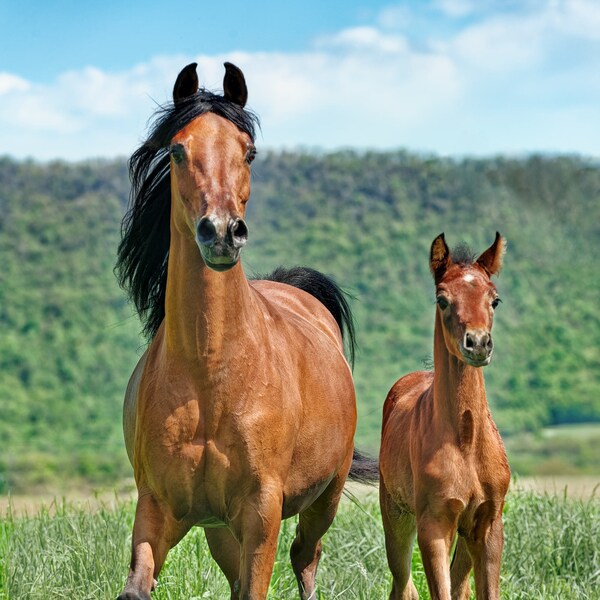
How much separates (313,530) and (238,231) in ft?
8.83

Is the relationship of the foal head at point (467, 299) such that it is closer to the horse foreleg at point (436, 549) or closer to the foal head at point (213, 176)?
the horse foreleg at point (436, 549)

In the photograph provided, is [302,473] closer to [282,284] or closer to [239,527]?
[239,527]

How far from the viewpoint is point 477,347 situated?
4355 millimetres

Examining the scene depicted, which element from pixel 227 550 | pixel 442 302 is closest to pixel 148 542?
pixel 227 550

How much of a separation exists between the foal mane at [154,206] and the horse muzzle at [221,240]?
75cm

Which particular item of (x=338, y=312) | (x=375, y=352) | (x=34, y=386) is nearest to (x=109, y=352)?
(x=34, y=386)

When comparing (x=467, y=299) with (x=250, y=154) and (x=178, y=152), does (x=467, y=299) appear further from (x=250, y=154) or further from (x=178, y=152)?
(x=178, y=152)

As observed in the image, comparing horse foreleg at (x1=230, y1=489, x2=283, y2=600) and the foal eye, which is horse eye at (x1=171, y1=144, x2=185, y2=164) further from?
the foal eye

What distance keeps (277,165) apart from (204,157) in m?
30.5

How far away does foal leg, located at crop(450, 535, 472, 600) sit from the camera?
516 cm

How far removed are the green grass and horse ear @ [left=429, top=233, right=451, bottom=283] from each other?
190cm

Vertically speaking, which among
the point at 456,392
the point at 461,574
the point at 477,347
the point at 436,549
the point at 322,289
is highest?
the point at 322,289

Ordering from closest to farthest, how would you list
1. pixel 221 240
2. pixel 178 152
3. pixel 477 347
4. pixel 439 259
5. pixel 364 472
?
1. pixel 221 240
2. pixel 178 152
3. pixel 477 347
4. pixel 439 259
5. pixel 364 472

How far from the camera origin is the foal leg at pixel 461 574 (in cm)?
516
